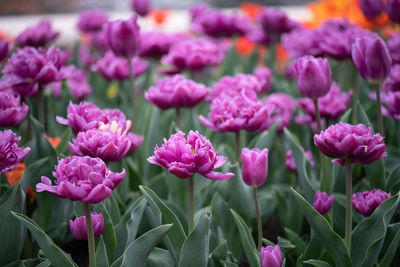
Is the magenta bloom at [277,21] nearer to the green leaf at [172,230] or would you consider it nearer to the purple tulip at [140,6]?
the purple tulip at [140,6]

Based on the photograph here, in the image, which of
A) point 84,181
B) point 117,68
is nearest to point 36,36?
point 117,68

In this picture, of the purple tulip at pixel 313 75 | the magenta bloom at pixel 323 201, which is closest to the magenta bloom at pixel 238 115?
the purple tulip at pixel 313 75

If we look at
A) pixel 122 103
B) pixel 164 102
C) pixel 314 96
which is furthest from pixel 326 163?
pixel 122 103

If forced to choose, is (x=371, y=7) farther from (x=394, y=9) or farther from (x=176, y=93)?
(x=176, y=93)

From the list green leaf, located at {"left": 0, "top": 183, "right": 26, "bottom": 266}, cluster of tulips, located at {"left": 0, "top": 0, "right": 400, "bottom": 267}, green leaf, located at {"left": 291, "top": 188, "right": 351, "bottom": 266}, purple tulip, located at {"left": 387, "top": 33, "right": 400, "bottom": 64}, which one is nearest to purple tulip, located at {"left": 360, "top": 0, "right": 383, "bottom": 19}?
cluster of tulips, located at {"left": 0, "top": 0, "right": 400, "bottom": 267}

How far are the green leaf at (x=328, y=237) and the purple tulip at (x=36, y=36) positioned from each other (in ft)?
4.30

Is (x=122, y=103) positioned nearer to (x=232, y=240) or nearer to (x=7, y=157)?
(x=232, y=240)

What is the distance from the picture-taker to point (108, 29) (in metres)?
1.52

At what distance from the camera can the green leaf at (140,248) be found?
1.01 m

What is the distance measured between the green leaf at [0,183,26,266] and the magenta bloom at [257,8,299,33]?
1.61 m

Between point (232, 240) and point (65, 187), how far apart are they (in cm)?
62

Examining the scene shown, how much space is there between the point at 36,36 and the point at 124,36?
62 cm

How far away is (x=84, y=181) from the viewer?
35.0 inches

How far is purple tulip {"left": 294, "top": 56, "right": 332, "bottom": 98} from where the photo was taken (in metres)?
1.22
